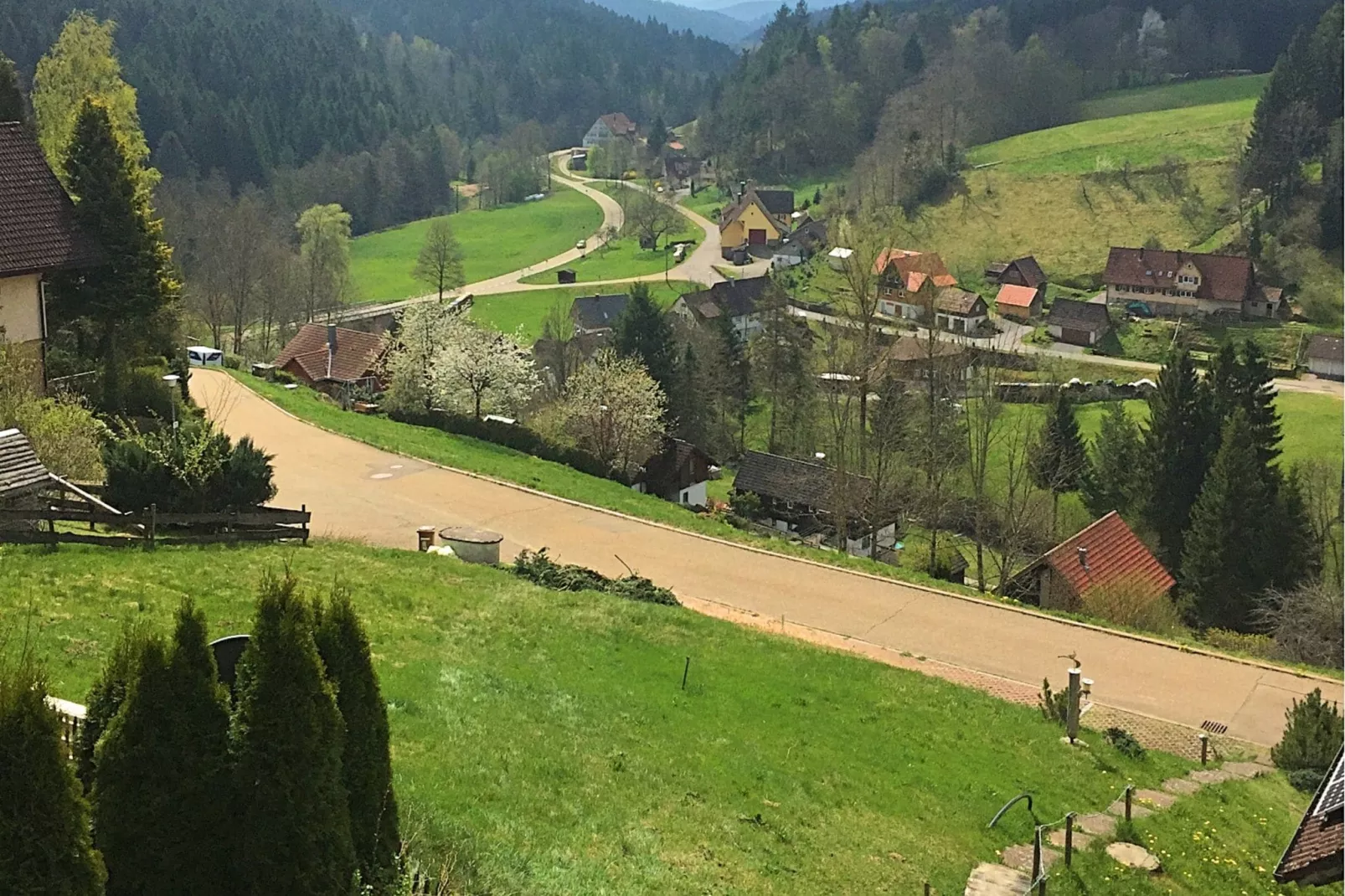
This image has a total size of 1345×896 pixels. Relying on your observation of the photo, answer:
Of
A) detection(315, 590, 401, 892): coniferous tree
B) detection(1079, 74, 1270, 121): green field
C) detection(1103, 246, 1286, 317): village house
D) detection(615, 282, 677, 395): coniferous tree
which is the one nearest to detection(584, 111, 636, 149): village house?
detection(1079, 74, 1270, 121): green field

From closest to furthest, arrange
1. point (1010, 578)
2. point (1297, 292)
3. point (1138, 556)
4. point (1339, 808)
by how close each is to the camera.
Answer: point (1339, 808) < point (1010, 578) < point (1138, 556) < point (1297, 292)

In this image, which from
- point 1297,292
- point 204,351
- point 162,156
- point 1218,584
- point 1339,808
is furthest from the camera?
point 162,156

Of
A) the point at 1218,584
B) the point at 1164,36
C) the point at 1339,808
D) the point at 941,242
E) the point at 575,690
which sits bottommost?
the point at 1218,584

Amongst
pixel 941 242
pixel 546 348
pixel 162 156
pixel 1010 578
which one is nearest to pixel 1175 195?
pixel 941 242

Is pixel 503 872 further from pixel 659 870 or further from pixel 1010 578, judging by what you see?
pixel 1010 578

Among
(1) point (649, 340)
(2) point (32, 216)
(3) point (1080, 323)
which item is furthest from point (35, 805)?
(3) point (1080, 323)

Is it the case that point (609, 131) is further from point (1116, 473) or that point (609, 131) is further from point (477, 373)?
point (477, 373)
